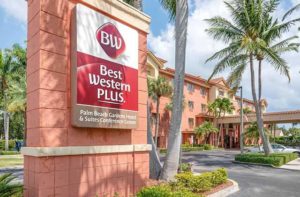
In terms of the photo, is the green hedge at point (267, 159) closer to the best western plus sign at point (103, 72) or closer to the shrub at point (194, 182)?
the shrub at point (194, 182)

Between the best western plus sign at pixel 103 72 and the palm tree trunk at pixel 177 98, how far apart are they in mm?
2958

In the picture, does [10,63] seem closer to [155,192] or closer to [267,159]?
[267,159]

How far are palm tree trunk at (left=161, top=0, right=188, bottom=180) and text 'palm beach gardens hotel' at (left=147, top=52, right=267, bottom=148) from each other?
27.2 meters

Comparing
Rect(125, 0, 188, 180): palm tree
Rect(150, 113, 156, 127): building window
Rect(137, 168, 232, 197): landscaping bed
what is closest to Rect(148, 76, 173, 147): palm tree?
Rect(150, 113, 156, 127): building window

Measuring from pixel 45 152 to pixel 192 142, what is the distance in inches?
1754

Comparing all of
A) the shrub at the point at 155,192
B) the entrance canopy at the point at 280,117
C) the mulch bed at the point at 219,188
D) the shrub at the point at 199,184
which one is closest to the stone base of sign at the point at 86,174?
the shrub at the point at 155,192

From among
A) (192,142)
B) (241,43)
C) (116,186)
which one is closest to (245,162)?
(241,43)

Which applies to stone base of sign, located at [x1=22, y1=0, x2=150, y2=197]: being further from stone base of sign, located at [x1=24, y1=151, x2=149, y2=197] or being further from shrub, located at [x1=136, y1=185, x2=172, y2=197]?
shrub, located at [x1=136, y1=185, x2=172, y2=197]

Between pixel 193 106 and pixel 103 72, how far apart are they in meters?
42.9

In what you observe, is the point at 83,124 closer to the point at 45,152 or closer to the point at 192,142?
the point at 45,152

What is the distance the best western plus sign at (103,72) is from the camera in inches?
320

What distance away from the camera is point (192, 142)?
1984 inches

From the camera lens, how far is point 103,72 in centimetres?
881

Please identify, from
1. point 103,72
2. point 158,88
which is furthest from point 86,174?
point 158,88
